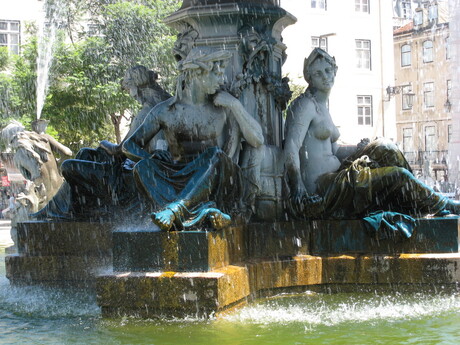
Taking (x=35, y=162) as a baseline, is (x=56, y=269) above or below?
below

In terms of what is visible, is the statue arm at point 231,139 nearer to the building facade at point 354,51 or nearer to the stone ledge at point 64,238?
the stone ledge at point 64,238

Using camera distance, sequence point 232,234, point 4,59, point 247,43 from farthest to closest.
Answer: point 4,59
point 247,43
point 232,234

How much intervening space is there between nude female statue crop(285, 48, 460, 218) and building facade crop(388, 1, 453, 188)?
55.6 m

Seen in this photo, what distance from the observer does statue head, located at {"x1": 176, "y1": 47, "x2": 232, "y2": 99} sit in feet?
21.8

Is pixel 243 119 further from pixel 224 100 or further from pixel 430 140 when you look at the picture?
pixel 430 140

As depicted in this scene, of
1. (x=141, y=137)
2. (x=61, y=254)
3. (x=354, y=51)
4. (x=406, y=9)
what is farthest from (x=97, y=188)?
(x=406, y=9)

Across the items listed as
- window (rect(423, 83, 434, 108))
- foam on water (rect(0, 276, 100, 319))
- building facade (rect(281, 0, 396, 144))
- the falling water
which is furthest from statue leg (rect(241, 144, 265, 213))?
window (rect(423, 83, 434, 108))

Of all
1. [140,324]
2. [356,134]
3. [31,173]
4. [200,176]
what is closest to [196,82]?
[200,176]

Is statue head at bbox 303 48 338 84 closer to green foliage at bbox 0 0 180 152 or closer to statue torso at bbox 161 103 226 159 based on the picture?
statue torso at bbox 161 103 226 159

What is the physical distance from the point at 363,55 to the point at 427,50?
19079 mm

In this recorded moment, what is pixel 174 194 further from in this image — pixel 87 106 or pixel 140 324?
pixel 87 106

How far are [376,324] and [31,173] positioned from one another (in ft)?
30.7

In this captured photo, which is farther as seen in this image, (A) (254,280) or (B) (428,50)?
(B) (428,50)

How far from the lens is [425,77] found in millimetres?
64500
